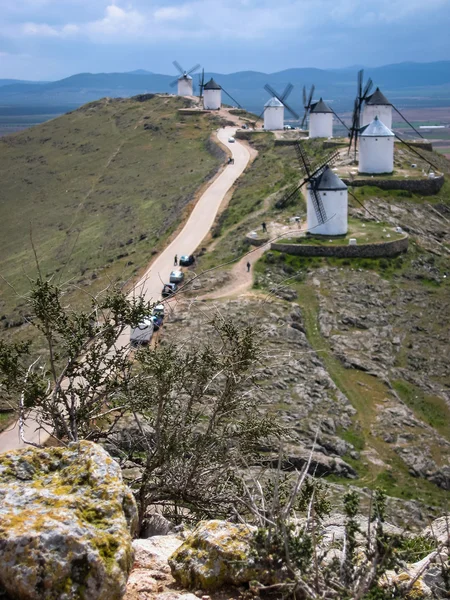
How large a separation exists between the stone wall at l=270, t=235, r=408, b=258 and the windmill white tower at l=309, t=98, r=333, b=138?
79.6 feet

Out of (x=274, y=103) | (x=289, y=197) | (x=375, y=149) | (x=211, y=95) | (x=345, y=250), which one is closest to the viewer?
(x=345, y=250)

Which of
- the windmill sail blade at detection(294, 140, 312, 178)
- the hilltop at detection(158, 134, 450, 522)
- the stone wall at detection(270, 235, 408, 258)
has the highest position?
the windmill sail blade at detection(294, 140, 312, 178)

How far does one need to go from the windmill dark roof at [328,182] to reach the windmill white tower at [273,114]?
30.2 m

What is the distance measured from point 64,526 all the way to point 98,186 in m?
65.1

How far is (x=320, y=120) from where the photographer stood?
197ft

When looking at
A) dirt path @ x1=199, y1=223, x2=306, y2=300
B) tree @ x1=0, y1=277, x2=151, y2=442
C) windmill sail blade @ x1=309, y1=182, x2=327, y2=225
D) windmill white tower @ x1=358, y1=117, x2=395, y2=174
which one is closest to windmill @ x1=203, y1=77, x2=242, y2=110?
windmill white tower @ x1=358, y1=117, x2=395, y2=174

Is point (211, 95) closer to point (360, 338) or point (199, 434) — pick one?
Result: point (360, 338)

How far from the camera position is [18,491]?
5438 mm

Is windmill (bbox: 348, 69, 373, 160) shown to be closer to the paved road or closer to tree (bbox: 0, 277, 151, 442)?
the paved road

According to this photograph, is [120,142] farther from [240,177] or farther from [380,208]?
[380,208]

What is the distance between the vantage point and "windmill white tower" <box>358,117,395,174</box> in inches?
1842

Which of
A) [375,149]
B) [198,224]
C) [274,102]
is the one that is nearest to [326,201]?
[375,149]

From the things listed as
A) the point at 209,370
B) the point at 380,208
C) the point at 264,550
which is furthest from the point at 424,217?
the point at 264,550

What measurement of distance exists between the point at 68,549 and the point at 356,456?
848 inches
